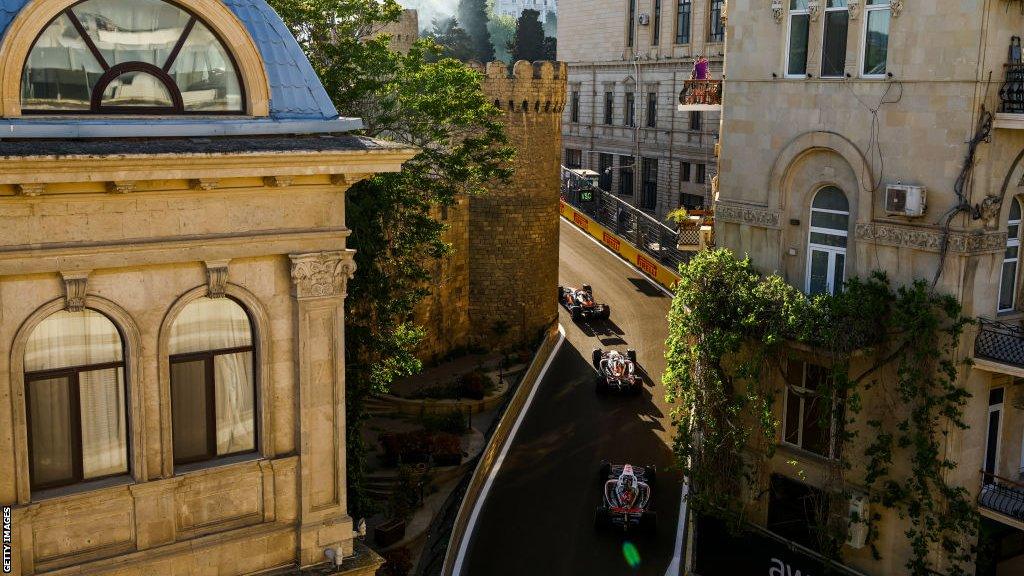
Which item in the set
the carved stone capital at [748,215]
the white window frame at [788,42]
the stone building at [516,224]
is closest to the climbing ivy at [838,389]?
the carved stone capital at [748,215]

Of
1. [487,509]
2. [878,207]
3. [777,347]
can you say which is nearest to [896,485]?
[777,347]

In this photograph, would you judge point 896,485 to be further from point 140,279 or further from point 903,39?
point 140,279

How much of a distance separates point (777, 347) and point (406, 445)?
12817mm

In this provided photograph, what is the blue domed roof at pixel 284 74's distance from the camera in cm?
1457

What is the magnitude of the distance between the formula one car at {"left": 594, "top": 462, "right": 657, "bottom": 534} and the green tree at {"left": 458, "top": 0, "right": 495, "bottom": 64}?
87.2 metres

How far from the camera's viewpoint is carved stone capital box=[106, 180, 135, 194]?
12.6m

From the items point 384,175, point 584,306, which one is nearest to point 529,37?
point 584,306

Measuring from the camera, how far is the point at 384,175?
1081 inches

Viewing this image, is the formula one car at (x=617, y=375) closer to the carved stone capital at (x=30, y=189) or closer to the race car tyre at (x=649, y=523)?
the race car tyre at (x=649, y=523)

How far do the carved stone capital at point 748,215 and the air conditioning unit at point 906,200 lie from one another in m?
2.94

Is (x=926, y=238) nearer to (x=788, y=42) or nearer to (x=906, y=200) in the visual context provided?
(x=906, y=200)

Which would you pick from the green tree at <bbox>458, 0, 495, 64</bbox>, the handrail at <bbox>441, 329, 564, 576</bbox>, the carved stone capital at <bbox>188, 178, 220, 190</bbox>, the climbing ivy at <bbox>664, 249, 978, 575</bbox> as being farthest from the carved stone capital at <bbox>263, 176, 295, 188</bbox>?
the green tree at <bbox>458, 0, 495, 64</bbox>

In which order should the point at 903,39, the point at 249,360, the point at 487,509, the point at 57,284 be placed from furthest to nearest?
the point at 487,509
the point at 903,39
the point at 249,360
the point at 57,284

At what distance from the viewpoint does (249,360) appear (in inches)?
570
